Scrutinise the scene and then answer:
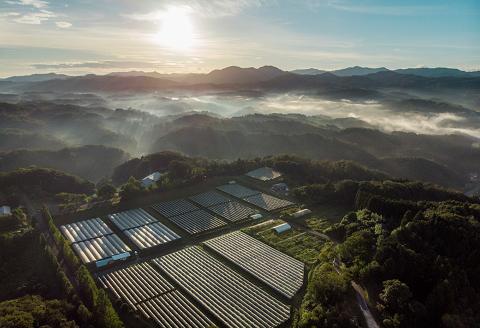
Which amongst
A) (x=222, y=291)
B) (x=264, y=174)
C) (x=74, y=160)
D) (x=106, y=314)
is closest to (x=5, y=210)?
(x=106, y=314)

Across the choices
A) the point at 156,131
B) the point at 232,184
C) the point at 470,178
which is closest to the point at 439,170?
the point at 470,178

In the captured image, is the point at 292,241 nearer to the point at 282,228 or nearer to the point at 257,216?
the point at 282,228

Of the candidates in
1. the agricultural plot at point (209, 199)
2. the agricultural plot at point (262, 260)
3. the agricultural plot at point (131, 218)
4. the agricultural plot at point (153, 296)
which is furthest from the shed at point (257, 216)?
the agricultural plot at point (153, 296)

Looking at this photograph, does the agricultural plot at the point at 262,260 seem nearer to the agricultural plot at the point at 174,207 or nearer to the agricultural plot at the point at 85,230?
the agricultural plot at the point at 174,207

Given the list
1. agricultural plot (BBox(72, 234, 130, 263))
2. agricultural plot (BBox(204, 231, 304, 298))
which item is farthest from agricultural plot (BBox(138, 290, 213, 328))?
agricultural plot (BBox(72, 234, 130, 263))

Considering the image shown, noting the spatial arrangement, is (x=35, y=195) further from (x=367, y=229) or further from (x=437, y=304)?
(x=437, y=304)

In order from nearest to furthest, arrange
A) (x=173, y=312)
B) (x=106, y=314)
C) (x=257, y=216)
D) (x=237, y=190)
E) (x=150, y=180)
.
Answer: (x=106, y=314) → (x=173, y=312) → (x=257, y=216) → (x=237, y=190) → (x=150, y=180)
